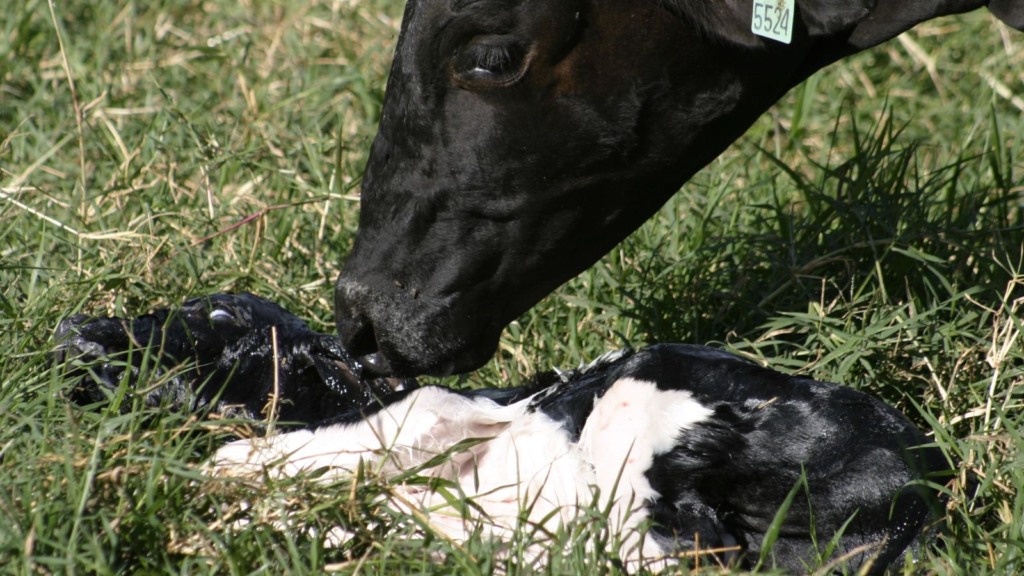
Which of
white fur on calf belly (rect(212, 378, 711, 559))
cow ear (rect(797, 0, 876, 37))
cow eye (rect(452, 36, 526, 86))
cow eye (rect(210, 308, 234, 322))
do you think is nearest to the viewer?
white fur on calf belly (rect(212, 378, 711, 559))

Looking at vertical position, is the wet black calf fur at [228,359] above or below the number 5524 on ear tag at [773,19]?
below

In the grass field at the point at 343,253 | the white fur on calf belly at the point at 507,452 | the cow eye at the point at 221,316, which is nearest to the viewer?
the grass field at the point at 343,253

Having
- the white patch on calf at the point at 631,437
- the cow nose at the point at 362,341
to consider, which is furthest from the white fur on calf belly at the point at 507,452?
the cow nose at the point at 362,341

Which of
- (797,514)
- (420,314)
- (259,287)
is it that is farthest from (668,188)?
(259,287)

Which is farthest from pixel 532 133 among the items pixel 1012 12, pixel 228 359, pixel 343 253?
pixel 343 253

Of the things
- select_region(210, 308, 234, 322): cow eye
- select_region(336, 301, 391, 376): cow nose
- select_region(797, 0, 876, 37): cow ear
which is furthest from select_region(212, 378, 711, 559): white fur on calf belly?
select_region(797, 0, 876, 37): cow ear

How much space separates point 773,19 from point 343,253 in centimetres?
180

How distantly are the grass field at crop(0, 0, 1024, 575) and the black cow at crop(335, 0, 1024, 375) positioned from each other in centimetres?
54

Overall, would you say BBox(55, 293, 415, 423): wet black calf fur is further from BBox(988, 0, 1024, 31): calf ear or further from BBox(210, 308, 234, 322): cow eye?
BBox(988, 0, 1024, 31): calf ear

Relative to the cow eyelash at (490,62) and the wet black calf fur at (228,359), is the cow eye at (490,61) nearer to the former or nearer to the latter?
the cow eyelash at (490,62)

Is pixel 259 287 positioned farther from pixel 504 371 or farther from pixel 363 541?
pixel 363 541

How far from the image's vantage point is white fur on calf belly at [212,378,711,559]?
250 cm

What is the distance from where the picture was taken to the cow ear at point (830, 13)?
2.78 m

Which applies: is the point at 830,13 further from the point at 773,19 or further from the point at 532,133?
the point at 532,133
